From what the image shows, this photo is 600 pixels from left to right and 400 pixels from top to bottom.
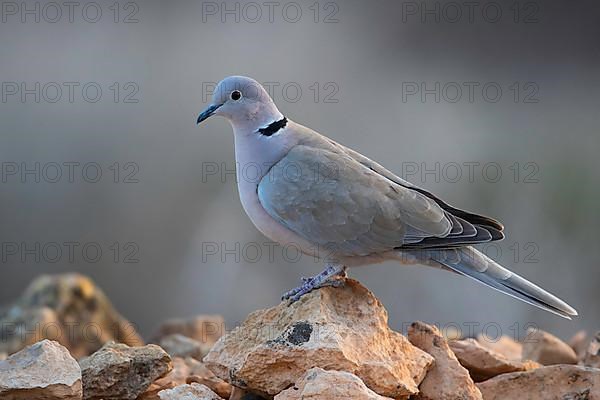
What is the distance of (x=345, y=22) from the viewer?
736 centimetres

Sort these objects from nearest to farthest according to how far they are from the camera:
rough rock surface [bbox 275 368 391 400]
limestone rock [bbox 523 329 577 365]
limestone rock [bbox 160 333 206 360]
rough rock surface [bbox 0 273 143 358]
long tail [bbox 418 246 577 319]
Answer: rough rock surface [bbox 275 368 391 400] → long tail [bbox 418 246 577 319] → limestone rock [bbox 523 329 577 365] → limestone rock [bbox 160 333 206 360] → rough rock surface [bbox 0 273 143 358]

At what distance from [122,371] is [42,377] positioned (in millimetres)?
318

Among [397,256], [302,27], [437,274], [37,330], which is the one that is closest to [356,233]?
[397,256]

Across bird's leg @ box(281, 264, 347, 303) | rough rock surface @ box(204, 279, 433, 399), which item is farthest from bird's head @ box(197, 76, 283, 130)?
rough rock surface @ box(204, 279, 433, 399)

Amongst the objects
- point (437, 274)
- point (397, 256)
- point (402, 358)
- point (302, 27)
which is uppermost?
point (302, 27)

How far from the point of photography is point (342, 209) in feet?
10.7

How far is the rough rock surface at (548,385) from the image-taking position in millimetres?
3053

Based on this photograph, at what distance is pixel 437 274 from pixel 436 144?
112 cm

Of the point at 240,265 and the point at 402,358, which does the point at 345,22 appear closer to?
the point at 240,265

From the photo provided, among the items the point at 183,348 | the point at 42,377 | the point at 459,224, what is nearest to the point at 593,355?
the point at 459,224

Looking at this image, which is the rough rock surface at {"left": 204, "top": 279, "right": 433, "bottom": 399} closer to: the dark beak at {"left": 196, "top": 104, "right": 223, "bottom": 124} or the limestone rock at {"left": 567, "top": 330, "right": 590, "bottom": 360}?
the dark beak at {"left": 196, "top": 104, "right": 223, "bottom": 124}

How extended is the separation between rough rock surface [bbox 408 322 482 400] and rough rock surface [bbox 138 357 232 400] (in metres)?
0.73

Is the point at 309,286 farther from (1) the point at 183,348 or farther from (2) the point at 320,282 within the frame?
(1) the point at 183,348

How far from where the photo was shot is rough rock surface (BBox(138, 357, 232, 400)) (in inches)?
127
